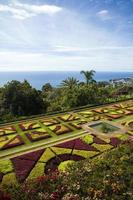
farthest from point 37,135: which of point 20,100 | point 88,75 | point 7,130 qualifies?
point 88,75

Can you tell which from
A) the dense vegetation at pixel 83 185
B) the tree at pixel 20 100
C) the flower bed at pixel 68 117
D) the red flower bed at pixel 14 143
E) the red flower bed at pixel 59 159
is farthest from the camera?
the tree at pixel 20 100

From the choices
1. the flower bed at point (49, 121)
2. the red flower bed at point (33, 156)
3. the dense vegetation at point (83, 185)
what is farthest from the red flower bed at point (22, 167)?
the flower bed at point (49, 121)

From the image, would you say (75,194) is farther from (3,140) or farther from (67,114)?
(67,114)

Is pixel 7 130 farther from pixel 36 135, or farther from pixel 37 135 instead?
pixel 37 135

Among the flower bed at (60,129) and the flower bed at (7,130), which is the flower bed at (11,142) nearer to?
the flower bed at (7,130)

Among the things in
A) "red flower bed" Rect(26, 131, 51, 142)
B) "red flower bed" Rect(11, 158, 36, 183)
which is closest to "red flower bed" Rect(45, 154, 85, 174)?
"red flower bed" Rect(11, 158, 36, 183)

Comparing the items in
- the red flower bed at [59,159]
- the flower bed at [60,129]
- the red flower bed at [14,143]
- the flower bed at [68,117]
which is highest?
the flower bed at [68,117]

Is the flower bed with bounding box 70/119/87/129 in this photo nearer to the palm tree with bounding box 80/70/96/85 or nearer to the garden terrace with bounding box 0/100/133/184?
the garden terrace with bounding box 0/100/133/184
